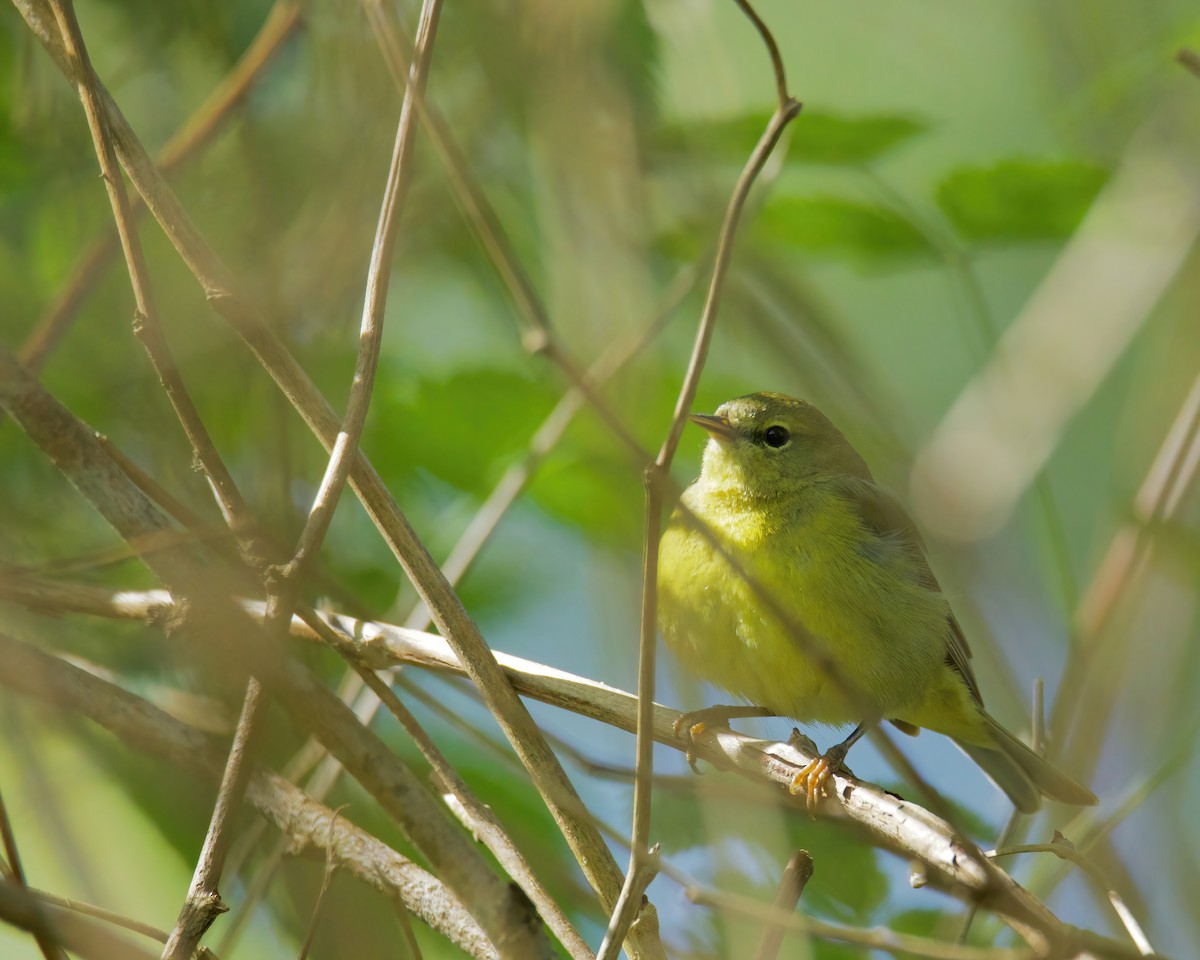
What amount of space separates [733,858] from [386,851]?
0.88 metres

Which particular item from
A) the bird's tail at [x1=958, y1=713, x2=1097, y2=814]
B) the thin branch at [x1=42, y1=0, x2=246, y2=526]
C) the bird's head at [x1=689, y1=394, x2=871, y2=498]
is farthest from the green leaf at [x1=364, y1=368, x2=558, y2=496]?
the bird's tail at [x1=958, y1=713, x2=1097, y2=814]

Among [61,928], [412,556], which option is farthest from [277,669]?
[61,928]

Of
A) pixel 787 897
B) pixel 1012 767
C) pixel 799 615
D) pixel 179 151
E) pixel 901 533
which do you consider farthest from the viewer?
pixel 1012 767

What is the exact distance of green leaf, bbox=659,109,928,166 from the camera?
3078mm

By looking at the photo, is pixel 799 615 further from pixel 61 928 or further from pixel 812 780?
pixel 61 928

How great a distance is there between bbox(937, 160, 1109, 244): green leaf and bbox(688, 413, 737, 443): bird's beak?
3.94 feet

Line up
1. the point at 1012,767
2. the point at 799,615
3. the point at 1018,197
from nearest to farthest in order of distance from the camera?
1. the point at 1018,197
2. the point at 799,615
3. the point at 1012,767

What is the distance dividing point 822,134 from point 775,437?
141cm

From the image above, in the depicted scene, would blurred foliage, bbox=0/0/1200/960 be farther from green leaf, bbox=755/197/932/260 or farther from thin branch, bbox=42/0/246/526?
thin branch, bbox=42/0/246/526

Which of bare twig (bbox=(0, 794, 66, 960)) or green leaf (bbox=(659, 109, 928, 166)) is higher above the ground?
green leaf (bbox=(659, 109, 928, 166))

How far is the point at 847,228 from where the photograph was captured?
331 centimetres

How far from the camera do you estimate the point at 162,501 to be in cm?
224

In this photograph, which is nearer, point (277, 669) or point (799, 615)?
point (277, 669)

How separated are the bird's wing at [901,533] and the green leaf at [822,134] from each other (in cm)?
128
